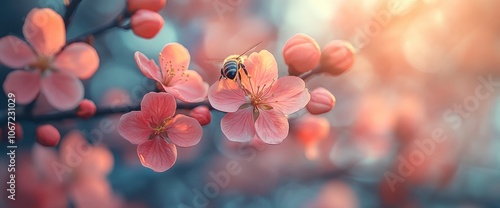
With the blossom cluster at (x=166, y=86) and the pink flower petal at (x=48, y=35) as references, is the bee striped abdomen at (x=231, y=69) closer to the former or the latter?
the blossom cluster at (x=166, y=86)

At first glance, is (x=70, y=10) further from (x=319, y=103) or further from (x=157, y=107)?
(x=319, y=103)

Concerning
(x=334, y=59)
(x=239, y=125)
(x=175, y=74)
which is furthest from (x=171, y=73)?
(x=334, y=59)

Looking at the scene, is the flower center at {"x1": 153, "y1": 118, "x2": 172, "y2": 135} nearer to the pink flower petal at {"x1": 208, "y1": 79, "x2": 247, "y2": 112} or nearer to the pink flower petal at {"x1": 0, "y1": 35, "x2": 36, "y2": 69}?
the pink flower petal at {"x1": 208, "y1": 79, "x2": 247, "y2": 112}

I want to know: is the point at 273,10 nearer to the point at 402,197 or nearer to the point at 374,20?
the point at 374,20

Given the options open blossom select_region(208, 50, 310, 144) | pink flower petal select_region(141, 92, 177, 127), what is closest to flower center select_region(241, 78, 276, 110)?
open blossom select_region(208, 50, 310, 144)

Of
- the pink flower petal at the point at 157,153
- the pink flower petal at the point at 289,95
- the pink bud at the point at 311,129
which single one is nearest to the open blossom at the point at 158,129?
the pink flower petal at the point at 157,153

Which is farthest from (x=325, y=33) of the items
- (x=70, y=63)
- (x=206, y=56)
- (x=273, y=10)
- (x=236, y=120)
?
(x=70, y=63)
